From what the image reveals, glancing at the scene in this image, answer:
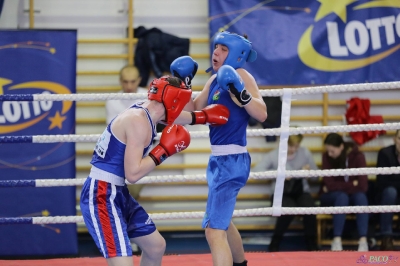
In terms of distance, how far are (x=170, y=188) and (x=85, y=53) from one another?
1.42 meters

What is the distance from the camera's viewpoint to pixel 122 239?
282 centimetres

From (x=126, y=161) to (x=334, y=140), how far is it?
2.85 meters

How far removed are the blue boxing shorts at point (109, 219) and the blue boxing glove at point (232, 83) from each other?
0.69m

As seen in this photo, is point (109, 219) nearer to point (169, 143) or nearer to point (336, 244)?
point (169, 143)

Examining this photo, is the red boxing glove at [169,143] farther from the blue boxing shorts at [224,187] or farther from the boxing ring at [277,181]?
the boxing ring at [277,181]

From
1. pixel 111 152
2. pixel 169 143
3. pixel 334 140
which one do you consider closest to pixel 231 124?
pixel 169 143

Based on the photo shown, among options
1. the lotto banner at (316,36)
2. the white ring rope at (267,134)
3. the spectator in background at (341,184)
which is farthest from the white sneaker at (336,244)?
the lotto banner at (316,36)

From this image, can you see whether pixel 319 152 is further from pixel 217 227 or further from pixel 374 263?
pixel 217 227

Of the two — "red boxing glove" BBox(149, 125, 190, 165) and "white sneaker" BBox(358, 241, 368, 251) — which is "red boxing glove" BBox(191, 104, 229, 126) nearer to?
"red boxing glove" BBox(149, 125, 190, 165)

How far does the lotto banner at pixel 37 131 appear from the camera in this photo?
4664mm

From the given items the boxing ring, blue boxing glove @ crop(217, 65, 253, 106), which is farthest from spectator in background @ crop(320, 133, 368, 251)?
blue boxing glove @ crop(217, 65, 253, 106)

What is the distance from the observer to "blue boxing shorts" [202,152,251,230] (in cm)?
321

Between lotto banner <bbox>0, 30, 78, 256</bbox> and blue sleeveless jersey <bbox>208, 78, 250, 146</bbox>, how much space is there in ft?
5.65

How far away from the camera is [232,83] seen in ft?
10.1
